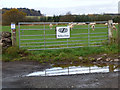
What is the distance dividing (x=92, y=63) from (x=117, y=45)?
3.49 meters

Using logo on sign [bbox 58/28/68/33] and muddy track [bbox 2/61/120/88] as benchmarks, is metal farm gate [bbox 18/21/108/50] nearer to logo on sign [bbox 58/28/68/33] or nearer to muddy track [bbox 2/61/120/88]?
logo on sign [bbox 58/28/68/33]

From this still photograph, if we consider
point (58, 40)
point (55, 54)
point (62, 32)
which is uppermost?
point (62, 32)

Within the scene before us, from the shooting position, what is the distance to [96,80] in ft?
26.8

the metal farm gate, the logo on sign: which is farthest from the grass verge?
the logo on sign

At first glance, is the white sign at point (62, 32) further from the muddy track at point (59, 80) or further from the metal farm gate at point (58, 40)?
the muddy track at point (59, 80)

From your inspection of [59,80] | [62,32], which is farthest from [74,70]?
[62,32]

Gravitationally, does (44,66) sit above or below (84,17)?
below

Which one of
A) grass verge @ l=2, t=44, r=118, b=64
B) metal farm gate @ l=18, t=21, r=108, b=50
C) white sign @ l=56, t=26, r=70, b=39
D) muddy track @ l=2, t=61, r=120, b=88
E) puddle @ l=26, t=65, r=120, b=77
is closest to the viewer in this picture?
muddy track @ l=2, t=61, r=120, b=88

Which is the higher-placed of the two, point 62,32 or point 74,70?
point 62,32

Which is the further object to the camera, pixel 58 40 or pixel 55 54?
pixel 58 40

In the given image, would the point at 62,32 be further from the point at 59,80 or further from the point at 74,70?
the point at 59,80

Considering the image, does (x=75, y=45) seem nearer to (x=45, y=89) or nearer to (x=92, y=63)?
(x=92, y=63)

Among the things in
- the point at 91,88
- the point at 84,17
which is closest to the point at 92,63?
the point at 91,88

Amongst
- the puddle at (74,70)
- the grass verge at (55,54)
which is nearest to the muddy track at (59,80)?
the puddle at (74,70)
